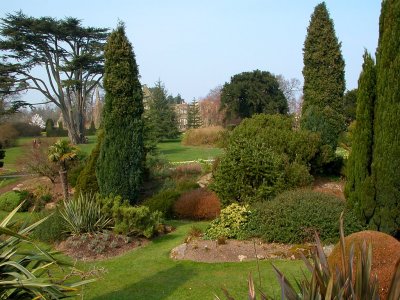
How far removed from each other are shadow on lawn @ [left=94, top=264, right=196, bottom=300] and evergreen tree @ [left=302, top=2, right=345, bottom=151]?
38.6 feet

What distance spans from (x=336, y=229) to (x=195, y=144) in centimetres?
3174

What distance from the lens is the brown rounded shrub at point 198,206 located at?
42.3ft

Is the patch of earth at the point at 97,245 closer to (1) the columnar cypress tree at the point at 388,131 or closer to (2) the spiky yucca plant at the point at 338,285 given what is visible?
(1) the columnar cypress tree at the point at 388,131

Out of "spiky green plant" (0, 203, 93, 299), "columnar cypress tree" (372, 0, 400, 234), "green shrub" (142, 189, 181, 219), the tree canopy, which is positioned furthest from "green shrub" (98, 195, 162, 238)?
the tree canopy

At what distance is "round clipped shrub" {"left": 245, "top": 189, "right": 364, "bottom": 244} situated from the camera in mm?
8938

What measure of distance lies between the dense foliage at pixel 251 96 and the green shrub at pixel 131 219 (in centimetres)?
3918

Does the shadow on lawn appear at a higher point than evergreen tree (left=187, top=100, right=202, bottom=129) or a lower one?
lower

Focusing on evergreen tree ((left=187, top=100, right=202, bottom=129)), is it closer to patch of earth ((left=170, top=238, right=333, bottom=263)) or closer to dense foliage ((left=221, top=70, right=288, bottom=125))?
dense foliage ((left=221, top=70, right=288, bottom=125))

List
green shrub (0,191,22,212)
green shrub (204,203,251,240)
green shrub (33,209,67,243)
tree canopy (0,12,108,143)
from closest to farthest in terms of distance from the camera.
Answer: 1. green shrub (204,203,251,240)
2. green shrub (33,209,67,243)
3. green shrub (0,191,22,212)
4. tree canopy (0,12,108,143)

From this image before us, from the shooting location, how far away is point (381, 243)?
5.48 m

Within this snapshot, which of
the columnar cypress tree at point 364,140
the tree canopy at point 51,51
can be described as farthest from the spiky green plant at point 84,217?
the tree canopy at point 51,51

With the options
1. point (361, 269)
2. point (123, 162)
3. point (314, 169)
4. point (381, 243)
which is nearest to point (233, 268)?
point (381, 243)

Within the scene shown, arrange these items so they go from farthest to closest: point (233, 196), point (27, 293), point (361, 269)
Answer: point (233, 196)
point (27, 293)
point (361, 269)

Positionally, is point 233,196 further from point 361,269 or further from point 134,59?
point 361,269
